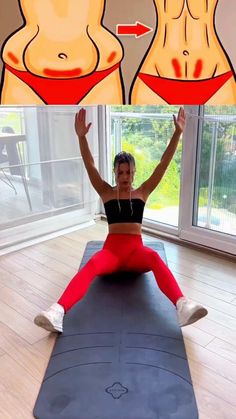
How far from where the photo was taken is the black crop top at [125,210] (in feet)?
6.27

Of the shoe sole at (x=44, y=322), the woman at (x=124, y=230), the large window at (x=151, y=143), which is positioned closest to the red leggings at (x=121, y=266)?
the woman at (x=124, y=230)

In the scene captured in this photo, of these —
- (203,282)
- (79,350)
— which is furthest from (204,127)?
(79,350)

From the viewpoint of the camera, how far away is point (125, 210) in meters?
1.91

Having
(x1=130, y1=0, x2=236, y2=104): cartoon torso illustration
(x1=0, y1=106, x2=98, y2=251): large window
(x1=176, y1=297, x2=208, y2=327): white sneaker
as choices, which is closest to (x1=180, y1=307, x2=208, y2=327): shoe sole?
(x1=176, y1=297, x2=208, y2=327): white sneaker

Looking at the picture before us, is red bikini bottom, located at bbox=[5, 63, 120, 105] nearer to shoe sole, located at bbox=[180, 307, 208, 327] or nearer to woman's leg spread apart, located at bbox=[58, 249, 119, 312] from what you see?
woman's leg spread apart, located at bbox=[58, 249, 119, 312]

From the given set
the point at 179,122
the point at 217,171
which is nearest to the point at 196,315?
the point at 179,122

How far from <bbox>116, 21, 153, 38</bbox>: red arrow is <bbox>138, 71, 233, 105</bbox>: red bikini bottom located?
21cm

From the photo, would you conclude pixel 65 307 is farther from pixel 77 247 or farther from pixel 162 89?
pixel 162 89

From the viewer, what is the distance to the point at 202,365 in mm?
1379

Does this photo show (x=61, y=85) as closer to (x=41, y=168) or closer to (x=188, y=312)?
(x=41, y=168)

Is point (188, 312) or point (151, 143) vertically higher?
point (151, 143)

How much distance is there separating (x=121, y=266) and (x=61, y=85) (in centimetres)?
107

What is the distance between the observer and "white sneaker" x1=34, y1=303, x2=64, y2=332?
146 centimetres

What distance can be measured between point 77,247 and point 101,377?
1311mm
